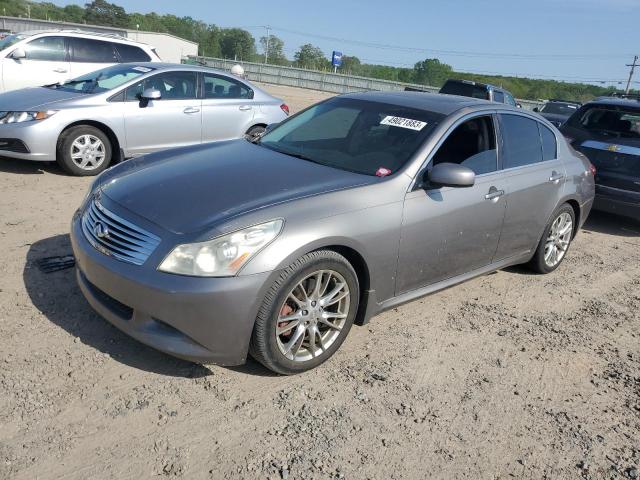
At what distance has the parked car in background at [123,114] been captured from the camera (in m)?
6.72

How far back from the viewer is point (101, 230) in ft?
10.7

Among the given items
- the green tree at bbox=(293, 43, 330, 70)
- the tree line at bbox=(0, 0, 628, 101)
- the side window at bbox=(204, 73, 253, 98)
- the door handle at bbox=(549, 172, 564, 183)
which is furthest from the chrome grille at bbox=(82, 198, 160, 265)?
the green tree at bbox=(293, 43, 330, 70)

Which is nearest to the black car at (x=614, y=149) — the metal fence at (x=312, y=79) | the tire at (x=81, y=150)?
the tire at (x=81, y=150)

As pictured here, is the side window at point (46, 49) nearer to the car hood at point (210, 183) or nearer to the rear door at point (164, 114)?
the rear door at point (164, 114)

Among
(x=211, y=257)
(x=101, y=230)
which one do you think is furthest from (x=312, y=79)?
(x=211, y=257)

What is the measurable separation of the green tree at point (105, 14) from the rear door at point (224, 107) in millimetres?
93041

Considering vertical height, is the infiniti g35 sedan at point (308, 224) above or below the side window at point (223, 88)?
below

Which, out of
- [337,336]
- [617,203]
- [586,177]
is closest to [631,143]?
[617,203]

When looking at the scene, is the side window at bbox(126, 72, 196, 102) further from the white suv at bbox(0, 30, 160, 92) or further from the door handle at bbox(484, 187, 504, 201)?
the door handle at bbox(484, 187, 504, 201)

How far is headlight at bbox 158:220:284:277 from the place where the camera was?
291 centimetres

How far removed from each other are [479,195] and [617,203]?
4089mm

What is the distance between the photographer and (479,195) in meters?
4.21

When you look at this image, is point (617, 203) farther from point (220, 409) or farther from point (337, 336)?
point (220, 409)

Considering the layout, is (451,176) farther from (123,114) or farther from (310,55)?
(310,55)
